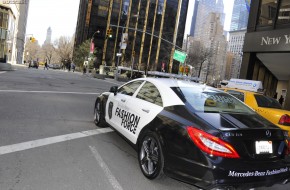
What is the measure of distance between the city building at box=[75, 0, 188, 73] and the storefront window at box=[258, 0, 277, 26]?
2463 inches

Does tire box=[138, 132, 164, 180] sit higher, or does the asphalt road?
tire box=[138, 132, 164, 180]

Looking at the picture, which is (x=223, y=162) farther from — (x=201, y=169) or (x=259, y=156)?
(x=259, y=156)

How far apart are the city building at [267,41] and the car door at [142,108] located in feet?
48.0

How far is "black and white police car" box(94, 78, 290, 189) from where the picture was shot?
3865mm

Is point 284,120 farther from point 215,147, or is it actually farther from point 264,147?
point 215,147

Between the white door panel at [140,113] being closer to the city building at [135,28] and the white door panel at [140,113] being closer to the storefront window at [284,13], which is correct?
the storefront window at [284,13]

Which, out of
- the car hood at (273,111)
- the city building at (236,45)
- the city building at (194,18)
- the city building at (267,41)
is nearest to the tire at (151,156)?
the car hood at (273,111)

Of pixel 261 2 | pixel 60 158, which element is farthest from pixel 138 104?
pixel 261 2

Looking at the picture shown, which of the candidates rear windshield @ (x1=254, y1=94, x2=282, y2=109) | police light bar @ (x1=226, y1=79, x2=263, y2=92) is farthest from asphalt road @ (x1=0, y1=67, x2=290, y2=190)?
police light bar @ (x1=226, y1=79, x2=263, y2=92)

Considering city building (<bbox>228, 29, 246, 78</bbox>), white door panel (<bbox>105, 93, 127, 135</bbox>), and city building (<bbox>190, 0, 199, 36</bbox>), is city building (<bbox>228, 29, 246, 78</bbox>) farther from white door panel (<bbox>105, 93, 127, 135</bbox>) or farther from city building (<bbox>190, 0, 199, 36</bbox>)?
white door panel (<bbox>105, 93, 127, 135</bbox>)

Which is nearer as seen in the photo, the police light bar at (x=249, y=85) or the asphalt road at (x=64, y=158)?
the asphalt road at (x=64, y=158)

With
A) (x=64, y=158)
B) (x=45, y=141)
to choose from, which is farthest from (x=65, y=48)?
(x=64, y=158)

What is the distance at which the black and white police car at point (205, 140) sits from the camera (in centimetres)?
387

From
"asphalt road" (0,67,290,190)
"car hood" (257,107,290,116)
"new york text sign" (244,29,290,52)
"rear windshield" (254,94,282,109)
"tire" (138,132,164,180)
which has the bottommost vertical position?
"asphalt road" (0,67,290,190)
